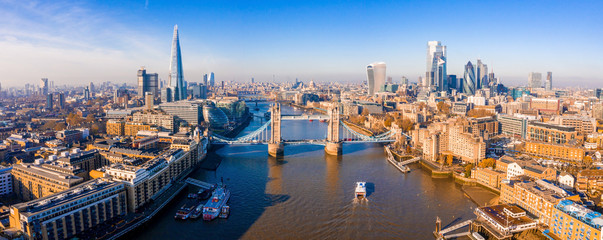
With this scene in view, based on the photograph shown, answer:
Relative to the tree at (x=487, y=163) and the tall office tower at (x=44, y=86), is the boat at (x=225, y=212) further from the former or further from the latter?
the tall office tower at (x=44, y=86)

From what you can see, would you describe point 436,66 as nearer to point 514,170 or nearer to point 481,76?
point 481,76

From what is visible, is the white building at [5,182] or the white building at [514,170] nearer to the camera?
the white building at [5,182]

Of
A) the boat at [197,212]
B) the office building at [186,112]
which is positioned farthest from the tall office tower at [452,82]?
the boat at [197,212]

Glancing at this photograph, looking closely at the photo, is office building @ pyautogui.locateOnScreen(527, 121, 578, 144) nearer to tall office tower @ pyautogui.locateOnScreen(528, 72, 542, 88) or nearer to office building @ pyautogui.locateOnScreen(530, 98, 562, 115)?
office building @ pyautogui.locateOnScreen(530, 98, 562, 115)

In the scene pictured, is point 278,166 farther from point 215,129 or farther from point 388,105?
point 388,105

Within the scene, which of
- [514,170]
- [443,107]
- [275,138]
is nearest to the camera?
[514,170]

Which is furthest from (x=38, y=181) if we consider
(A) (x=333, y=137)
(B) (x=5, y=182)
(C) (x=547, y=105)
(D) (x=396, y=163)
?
(C) (x=547, y=105)
